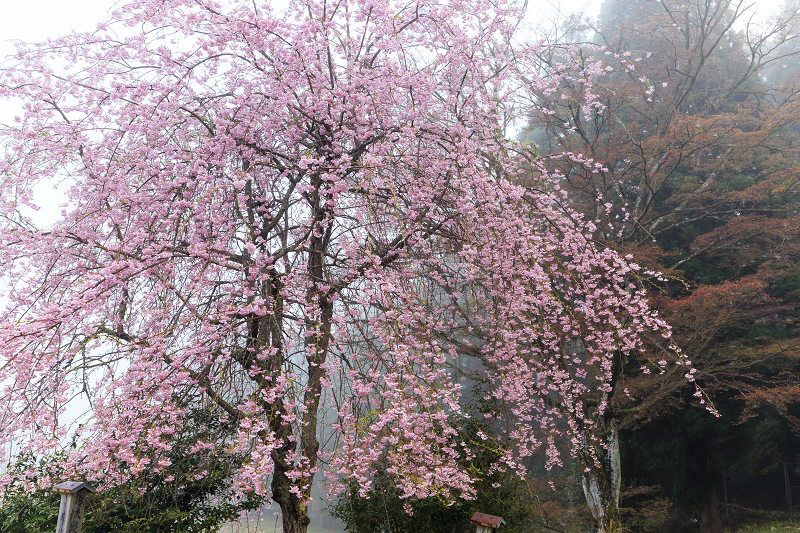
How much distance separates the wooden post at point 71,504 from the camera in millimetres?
3588

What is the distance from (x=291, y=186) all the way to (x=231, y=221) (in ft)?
2.86

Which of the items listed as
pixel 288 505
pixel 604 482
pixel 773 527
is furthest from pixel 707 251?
pixel 288 505

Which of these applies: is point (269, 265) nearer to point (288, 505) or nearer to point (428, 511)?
point (288, 505)

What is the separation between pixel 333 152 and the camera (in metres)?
4.16

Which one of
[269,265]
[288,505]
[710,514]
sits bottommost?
[710,514]

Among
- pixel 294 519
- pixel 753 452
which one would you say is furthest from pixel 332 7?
pixel 753 452

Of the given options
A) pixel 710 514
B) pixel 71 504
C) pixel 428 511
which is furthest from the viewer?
pixel 710 514

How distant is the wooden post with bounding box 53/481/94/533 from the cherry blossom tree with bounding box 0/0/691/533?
7.3 inches

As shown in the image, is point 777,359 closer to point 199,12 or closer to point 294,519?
point 294,519

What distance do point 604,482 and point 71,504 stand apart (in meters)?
6.96

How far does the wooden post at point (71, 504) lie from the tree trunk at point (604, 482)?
6.14 metres

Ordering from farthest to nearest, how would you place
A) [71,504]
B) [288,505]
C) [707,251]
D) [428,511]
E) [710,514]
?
[710,514] → [707,251] → [428,511] → [288,505] → [71,504]

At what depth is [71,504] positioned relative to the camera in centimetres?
363

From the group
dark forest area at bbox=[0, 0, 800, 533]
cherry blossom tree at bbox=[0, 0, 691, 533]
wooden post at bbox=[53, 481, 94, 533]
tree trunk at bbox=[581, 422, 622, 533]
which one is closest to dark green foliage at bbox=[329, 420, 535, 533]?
dark forest area at bbox=[0, 0, 800, 533]
